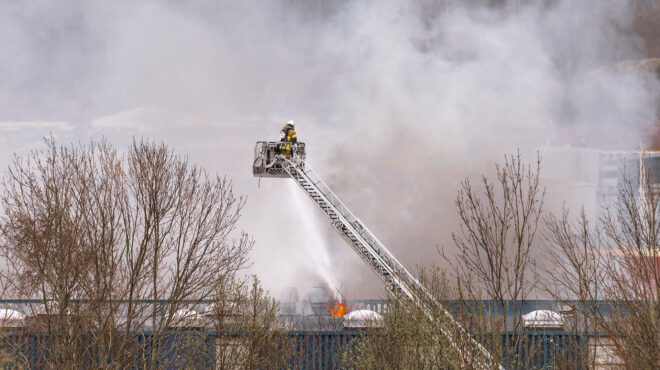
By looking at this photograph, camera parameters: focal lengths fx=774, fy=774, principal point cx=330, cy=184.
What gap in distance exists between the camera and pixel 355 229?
35.1 meters

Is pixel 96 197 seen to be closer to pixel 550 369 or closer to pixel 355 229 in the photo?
pixel 355 229

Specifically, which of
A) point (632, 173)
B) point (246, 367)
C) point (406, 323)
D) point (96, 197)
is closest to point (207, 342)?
point (246, 367)

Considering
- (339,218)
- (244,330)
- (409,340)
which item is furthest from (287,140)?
(409,340)

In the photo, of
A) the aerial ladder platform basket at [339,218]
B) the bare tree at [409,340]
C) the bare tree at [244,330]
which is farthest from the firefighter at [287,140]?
the bare tree at [409,340]

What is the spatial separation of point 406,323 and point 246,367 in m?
6.20

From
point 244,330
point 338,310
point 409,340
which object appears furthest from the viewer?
point 338,310

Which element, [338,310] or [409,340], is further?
[338,310]

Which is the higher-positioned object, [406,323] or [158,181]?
[158,181]

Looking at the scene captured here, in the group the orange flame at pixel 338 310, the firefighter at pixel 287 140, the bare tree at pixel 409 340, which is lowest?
the bare tree at pixel 409 340

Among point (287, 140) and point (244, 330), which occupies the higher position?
point (287, 140)

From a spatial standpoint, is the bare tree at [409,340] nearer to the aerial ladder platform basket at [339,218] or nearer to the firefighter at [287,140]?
the aerial ladder platform basket at [339,218]

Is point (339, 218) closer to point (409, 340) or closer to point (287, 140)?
point (287, 140)

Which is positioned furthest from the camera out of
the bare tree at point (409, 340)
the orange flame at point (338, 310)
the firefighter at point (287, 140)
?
the orange flame at point (338, 310)

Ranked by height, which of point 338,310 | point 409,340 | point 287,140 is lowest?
point 409,340
